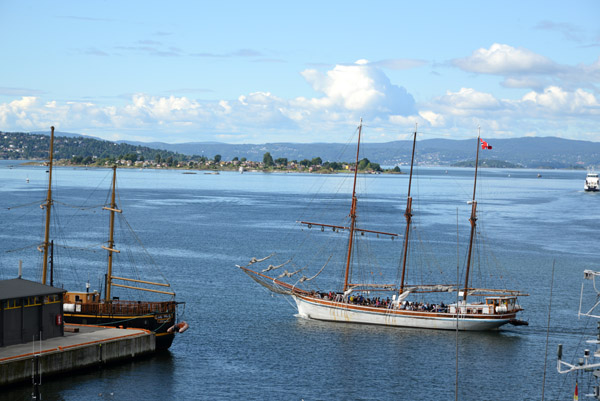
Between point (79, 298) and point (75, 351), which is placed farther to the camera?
point (79, 298)

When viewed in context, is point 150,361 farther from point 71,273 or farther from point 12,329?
point 71,273

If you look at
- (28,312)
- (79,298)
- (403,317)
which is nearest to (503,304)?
(403,317)

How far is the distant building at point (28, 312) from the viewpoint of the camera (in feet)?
161

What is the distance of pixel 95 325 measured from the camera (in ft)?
190

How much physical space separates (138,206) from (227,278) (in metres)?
102

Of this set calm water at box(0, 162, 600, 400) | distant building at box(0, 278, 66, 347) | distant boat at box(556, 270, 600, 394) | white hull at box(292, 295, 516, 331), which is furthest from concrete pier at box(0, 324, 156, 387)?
distant boat at box(556, 270, 600, 394)

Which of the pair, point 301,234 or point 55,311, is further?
point 301,234

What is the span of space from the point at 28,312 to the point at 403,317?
109 ft

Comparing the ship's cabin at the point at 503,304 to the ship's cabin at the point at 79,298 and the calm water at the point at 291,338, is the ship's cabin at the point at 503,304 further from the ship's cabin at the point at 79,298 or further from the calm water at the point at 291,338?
the ship's cabin at the point at 79,298

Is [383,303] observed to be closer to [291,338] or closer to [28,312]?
[291,338]

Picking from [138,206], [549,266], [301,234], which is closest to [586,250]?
[549,266]

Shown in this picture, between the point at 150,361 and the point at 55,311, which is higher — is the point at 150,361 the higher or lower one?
the lower one

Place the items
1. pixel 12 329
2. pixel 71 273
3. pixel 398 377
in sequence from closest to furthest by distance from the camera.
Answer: pixel 12 329 < pixel 398 377 < pixel 71 273

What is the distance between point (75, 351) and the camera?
49.6 meters
